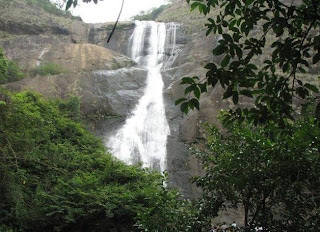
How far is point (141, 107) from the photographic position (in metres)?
21.8

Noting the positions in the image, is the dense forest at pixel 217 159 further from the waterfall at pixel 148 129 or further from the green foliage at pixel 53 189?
the waterfall at pixel 148 129

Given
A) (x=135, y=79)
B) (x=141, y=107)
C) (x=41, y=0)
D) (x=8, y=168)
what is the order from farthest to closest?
(x=41, y=0)
(x=135, y=79)
(x=141, y=107)
(x=8, y=168)

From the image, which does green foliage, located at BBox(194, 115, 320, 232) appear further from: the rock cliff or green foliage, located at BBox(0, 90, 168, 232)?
the rock cliff

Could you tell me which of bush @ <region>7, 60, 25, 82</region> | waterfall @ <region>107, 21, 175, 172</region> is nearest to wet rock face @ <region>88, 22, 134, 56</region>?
waterfall @ <region>107, 21, 175, 172</region>

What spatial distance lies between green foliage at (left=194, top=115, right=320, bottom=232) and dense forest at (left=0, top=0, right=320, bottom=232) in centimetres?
2

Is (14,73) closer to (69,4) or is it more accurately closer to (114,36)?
(114,36)

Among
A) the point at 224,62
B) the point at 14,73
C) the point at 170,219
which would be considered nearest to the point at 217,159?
the point at 170,219

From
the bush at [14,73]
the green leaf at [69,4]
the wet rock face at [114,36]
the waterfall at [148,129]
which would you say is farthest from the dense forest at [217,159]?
the wet rock face at [114,36]

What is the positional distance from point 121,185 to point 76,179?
62.3 inches

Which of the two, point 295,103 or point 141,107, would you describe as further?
point 141,107

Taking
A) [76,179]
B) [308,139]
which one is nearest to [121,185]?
[76,179]

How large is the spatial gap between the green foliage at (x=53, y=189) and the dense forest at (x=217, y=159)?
1.4 inches

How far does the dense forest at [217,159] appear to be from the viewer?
10.6ft

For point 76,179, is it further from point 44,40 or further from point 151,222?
point 44,40
